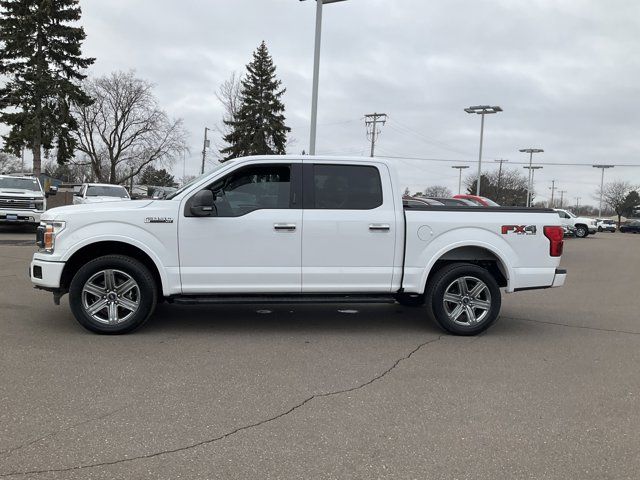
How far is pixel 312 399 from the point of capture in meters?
4.16

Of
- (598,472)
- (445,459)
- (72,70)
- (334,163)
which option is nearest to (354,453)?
(445,459)

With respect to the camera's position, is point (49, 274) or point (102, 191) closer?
point (49, 274)

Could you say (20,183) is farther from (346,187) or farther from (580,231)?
(580,231)

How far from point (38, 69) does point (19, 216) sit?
20334mm

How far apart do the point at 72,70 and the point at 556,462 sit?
129ft

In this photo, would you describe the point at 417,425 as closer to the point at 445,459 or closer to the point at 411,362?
the point at 445,459

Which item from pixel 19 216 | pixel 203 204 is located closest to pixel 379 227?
pixel 203 204

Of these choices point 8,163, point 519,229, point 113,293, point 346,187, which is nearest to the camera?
point 113,293

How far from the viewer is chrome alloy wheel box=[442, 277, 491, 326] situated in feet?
20.5

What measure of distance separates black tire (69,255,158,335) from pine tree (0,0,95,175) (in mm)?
32609

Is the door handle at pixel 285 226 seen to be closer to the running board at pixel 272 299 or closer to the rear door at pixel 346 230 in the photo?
the rear door at pixel 346 230

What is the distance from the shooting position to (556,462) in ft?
10.7

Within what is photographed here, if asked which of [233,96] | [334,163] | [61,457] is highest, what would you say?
[233,96]

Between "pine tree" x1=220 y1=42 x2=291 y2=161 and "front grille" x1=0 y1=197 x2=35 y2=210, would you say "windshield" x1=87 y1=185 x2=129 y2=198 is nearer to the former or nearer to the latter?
"front grille" x1=0 y1=197 x2=35 y2=210
